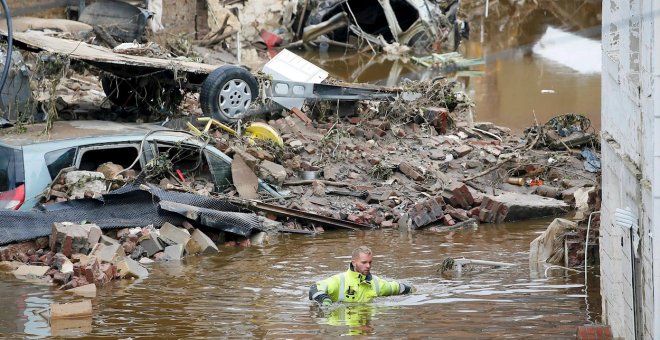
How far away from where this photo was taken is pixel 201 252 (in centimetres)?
1400

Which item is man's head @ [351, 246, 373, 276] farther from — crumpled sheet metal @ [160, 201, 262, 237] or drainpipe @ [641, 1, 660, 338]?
drainpipe @ [641, 1, 660, 338]

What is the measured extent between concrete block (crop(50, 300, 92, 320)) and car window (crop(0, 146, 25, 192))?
122 inches

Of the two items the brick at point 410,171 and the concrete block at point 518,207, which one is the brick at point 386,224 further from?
the brick at point 410,171

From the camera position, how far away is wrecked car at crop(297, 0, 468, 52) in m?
34.5

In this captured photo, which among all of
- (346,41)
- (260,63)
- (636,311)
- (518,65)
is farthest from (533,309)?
(346,41)

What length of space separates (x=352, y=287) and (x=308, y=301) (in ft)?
1.83

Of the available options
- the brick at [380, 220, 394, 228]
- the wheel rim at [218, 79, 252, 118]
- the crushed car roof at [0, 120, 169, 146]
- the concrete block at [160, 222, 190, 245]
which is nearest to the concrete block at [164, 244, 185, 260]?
the concrete block at [160, 222, 190, 245]

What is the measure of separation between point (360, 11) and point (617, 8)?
88.8 feet

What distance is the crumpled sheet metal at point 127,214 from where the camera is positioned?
13.3m

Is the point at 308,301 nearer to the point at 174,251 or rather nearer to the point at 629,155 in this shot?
the point at 174,251

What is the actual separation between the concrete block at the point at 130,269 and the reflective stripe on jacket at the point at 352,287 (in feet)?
7.45

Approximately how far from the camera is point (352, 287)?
11.7m

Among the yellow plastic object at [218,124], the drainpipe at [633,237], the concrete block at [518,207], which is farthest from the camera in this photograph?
the yellow plastic object at [218,124]

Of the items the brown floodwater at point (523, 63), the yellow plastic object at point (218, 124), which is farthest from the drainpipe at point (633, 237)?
the brown floodwater at point (523, 63)
